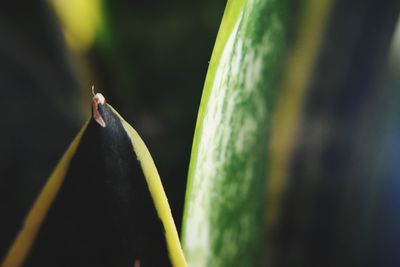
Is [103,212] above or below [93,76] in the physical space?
below

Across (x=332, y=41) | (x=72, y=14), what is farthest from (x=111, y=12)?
(x=332, y=41)

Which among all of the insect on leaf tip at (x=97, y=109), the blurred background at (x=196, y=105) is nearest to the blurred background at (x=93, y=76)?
the blurred background at (x=196, y=105)

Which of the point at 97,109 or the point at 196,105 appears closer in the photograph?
the point at 97,109

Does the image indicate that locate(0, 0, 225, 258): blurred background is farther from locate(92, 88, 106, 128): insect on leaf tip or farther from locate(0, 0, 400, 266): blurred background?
locate(92, 88, 106, 128): insect on leaf tip

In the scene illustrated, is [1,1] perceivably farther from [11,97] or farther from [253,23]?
[253,23]

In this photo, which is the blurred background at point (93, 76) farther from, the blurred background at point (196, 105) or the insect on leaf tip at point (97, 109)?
the insect on leaf tip at point (97, 109)

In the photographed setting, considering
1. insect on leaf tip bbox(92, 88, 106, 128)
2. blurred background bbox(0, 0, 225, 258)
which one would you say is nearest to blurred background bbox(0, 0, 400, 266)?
blurred background bbox(0, 0, 225, 258)
